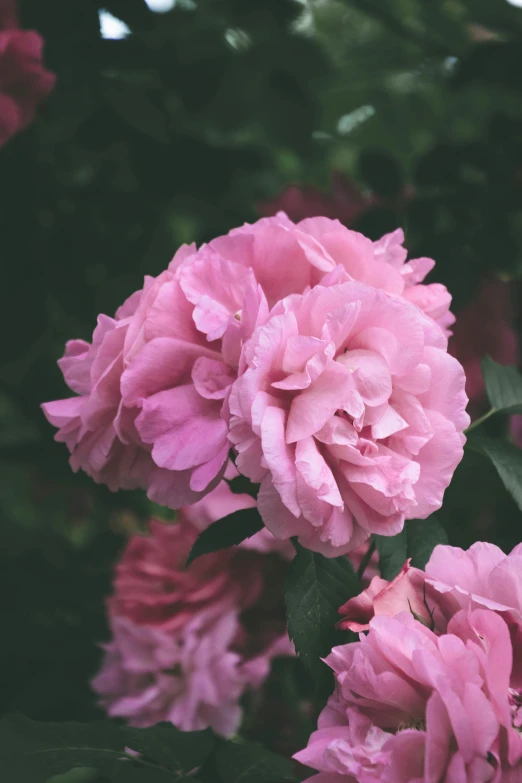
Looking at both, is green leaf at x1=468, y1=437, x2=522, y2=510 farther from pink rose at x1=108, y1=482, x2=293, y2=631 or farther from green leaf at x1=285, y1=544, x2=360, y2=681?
pink rose at x1=108, y1=482, x2=293, y2=631

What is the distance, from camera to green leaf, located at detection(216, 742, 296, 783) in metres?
0.69

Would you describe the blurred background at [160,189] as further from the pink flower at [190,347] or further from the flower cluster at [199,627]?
the pink flower at [190,347]

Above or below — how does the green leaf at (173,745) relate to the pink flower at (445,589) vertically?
below

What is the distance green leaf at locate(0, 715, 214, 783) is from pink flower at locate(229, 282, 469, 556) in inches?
10.5

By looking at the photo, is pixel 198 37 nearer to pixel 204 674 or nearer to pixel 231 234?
pixel 231 234

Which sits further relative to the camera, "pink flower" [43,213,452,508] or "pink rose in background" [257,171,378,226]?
"pink rose in background" [257,171,378,226]

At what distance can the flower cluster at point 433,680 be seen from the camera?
503mm

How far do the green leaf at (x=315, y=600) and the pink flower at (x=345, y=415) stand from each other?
6 cm

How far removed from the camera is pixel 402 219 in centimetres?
115

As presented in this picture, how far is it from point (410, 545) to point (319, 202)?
99 cm

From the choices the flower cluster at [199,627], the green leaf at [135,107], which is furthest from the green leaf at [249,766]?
the green leaf at [135,107]

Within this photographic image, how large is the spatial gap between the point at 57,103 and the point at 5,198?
18 centimetres

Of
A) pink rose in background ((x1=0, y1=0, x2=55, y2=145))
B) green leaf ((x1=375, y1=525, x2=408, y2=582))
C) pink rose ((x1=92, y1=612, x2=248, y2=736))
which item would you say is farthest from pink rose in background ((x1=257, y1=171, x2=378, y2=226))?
green leaf ((x1=375, y1=525, x2=408, y2=582))

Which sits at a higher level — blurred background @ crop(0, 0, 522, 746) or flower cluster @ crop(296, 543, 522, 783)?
flower cluster @ crop(296, 543, 522, 783)
